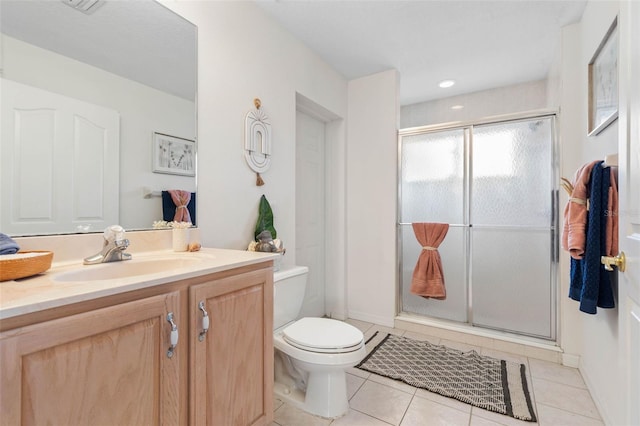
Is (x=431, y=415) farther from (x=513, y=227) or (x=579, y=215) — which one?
(x=513, y=227)

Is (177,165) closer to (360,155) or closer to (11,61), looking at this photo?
(11,61)

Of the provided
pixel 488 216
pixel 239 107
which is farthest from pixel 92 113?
pixel 488 216

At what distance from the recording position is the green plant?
1.94m

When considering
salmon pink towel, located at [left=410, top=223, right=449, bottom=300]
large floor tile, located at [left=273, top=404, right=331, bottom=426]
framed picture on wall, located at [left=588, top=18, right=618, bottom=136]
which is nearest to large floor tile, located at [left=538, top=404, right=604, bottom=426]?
A: salmon pink towel, located at [left=410, top=223, right=449, bottom=300]

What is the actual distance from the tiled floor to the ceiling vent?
210 centimetres

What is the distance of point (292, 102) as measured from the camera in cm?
230

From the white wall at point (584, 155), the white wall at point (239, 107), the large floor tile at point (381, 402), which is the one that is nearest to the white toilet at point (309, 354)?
the large floor tile at point (381, 402)

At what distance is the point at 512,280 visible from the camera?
7.83 ft

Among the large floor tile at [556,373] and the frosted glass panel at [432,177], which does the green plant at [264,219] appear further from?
the large floor tile at [556,373]

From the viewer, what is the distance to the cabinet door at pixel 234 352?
3.28ft

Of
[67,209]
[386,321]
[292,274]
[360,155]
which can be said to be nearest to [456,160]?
[360,155]

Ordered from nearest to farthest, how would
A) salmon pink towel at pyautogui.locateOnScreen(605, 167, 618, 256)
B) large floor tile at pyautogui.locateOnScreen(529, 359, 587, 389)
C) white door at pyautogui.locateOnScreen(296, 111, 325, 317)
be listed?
salmon pink towel at pyautogui.locateOnScreen(605, 167, 618, 256) < large floor tile at pyautogui.locateOnScreen(529, 359, 587, 389) < white door at pyautogui.locateOnScreen(296, 111, 325, 317)

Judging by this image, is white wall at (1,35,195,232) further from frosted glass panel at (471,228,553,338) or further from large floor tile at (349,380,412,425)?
frosted glass panel at (471,228,553,338)

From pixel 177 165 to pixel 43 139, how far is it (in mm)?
519
